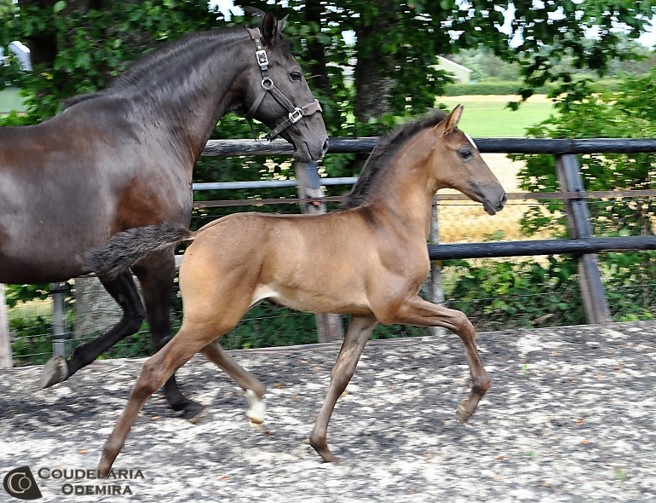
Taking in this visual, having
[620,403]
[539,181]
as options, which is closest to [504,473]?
[620,403]

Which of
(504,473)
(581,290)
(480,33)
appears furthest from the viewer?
(480,33)

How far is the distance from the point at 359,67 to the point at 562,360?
11.2 ft

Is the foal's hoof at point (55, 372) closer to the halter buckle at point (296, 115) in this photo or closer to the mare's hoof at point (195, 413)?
the mare's hoof at point (195, 413)

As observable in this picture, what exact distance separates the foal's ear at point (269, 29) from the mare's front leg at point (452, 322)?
186 centimetres

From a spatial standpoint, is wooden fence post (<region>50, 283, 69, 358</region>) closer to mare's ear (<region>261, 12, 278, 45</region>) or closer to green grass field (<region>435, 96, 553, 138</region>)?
mare's ear (<region>261, 12, 278, 45</region>)

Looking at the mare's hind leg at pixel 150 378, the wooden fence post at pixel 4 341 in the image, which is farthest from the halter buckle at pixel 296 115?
the wooden fence post at pixel 4 341

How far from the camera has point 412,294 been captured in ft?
16.2

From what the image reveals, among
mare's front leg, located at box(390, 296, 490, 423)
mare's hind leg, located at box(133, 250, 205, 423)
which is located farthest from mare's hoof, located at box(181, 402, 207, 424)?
mare's front leg, located at box(390, 296, 490, 423)

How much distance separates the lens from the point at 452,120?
16.6 feet

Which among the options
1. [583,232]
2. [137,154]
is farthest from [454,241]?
[137,154]

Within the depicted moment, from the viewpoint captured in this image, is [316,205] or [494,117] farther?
[494,117]

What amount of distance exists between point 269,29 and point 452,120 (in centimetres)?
131

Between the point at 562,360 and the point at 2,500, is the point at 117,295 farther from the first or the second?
the point at 562,360

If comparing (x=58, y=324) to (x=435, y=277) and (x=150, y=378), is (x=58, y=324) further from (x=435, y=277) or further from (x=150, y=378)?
(x=435, y=277)
